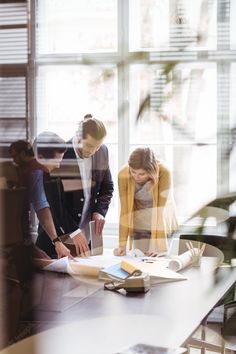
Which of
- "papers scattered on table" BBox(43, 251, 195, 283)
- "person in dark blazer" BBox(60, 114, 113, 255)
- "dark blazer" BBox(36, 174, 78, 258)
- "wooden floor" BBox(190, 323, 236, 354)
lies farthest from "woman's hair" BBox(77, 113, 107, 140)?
"wooden floor" BBox(190, 323, 236, 354)

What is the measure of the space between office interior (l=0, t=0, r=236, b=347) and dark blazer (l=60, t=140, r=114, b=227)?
0.01 meters

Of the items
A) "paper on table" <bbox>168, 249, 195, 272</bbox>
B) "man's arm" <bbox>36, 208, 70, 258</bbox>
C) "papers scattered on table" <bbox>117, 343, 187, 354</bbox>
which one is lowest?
"papers scattered on table" <bbox>117, 343, 187, 354</bbox>

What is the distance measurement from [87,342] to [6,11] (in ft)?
2.00

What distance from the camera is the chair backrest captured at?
753 millimetres

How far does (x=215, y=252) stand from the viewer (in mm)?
842

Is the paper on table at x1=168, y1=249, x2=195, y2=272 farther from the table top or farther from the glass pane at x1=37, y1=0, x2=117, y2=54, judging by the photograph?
the glass pane at x1=37, y1=0, x2=117, y2=54

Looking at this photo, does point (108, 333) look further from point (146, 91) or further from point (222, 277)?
point (146, 91)

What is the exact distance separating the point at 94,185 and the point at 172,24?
0.29 meters

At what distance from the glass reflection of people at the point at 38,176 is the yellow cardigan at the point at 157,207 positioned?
0.41ft

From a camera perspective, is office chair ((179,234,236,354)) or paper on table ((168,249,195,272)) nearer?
office chair ((179,234,236,354))

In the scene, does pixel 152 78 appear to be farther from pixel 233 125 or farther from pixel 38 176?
pixel 38 176

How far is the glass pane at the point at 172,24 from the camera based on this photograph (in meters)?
0.79

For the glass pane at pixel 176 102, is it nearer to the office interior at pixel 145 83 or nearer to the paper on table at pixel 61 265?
the office interior at pixel 145 83

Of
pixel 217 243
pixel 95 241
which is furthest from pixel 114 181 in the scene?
pixel 217 243
